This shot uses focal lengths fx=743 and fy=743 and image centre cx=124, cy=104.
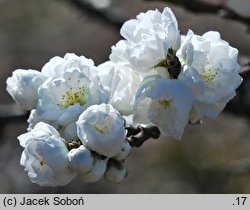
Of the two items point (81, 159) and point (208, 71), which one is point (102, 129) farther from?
point (208, 71)

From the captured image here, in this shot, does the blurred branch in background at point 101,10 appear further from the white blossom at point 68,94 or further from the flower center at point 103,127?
the flower center at point 103,127

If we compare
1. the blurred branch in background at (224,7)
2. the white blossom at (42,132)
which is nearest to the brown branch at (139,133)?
the white blossom at (42,132)

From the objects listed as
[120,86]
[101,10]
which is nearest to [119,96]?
[120,86]

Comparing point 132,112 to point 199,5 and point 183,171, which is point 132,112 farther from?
point 183,171

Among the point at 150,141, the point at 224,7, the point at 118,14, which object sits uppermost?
the point at 224,7

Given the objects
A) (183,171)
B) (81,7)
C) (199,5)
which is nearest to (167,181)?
(183,171)

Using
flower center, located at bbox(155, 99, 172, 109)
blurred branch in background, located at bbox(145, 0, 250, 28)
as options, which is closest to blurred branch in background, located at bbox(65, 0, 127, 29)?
blurred branch in background, located at bbox(145, 0, 250, 28)
